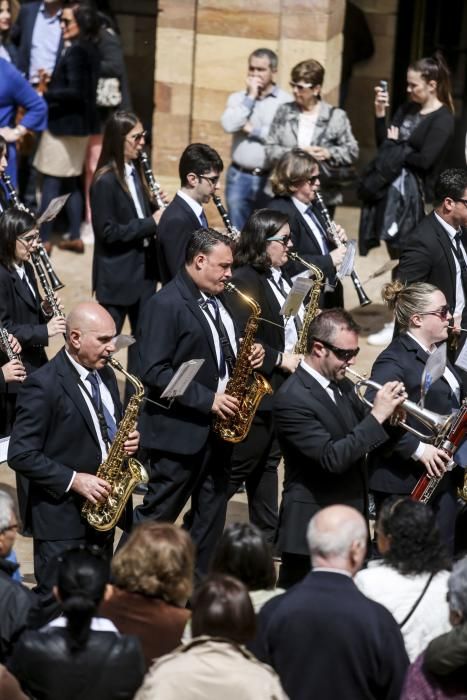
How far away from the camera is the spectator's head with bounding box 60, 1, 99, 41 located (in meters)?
12.5

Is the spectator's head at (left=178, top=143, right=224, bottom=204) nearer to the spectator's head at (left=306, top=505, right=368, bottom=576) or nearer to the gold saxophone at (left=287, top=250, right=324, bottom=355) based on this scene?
the gold saxophone at (left=287, top=250, right=324, bottom=355)

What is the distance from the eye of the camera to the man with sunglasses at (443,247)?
29.4ft

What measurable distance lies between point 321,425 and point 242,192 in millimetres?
5508

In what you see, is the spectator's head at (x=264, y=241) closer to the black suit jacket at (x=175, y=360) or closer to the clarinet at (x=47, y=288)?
the black suit jacket at (x=175, y=360)

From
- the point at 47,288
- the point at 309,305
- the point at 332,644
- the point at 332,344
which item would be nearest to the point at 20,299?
the point at 47,288

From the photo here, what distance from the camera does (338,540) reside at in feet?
17.6

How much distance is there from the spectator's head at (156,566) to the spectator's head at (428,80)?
6289 mm

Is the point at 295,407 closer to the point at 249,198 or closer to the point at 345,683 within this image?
the point at 345,683

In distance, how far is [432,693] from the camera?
525cm

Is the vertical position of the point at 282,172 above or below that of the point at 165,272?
above

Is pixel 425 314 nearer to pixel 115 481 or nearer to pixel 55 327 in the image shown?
pixel 115 481

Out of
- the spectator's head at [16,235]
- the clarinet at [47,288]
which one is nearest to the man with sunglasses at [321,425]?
the clarinet at [47,288]

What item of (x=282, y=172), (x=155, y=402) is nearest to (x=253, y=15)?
(x=282, y=172)

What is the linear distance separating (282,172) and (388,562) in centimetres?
414
